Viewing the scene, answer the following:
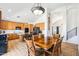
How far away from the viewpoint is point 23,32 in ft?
6.13

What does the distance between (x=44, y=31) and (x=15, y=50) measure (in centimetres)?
63

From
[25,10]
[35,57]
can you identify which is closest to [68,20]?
[25,10]

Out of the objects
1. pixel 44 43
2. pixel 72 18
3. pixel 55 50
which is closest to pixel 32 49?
pixel 44 43

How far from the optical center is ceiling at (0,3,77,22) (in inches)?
72.4

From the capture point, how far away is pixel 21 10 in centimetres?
186

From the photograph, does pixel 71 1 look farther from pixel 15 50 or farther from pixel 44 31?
pixel 15 50

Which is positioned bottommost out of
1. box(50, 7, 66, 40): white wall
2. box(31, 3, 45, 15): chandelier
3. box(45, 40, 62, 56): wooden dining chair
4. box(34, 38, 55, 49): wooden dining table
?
box(45, 40, 62, 56): wooden dining chair

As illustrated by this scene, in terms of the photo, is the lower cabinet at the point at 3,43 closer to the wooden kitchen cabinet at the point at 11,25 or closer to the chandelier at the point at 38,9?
the wooden kitchen cabinet at the point at 11,25

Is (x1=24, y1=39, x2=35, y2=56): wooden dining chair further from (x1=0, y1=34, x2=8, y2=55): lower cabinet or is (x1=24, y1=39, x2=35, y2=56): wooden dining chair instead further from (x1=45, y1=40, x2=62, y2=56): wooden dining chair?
(x1=0, y1=34, x2=8, y2=55): lower cabinet

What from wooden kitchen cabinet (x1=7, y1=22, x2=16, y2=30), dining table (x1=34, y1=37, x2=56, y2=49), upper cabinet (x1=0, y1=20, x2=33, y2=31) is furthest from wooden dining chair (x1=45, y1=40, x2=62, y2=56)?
wooden kitchen cabinet (x1=7, y1=22, x2=16, y2=30)

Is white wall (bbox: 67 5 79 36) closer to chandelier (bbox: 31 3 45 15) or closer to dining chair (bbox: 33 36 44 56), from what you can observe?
chandelier (bbox: 31 3 45 15)

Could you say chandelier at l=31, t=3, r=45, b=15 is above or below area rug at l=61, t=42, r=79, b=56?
above

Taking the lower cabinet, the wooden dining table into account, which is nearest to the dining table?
the wooden dining table

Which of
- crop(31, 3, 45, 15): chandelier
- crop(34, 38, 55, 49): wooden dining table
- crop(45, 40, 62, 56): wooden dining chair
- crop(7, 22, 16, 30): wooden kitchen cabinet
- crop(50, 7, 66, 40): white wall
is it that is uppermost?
crop(31, 3, 45, 15): chandelier
